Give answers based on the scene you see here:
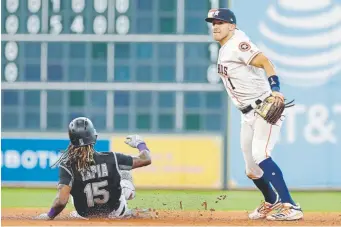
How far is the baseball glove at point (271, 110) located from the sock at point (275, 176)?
0.31m

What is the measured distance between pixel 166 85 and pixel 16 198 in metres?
2.25

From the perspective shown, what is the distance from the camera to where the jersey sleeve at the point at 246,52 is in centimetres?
812

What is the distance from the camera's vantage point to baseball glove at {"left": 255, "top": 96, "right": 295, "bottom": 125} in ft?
26.3

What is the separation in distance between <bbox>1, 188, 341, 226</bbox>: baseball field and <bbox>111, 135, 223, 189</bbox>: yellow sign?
264 mm

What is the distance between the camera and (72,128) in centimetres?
784

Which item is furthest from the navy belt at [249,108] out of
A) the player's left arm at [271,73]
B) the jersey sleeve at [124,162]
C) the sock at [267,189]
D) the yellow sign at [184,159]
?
the yellow sign at [184,159]

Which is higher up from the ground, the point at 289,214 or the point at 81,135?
the point at 81,135

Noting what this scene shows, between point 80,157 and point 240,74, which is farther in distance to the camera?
point 240,74

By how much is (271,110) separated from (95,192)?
1431 mm

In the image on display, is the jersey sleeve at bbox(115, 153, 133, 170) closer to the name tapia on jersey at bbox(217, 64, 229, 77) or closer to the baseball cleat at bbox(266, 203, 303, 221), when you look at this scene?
the name tapia on jersey at bbox(217, 64, 229, 77)

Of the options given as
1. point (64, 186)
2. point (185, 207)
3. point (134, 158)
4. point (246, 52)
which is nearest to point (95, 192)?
point (64, 186)

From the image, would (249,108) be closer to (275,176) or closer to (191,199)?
(275,176)

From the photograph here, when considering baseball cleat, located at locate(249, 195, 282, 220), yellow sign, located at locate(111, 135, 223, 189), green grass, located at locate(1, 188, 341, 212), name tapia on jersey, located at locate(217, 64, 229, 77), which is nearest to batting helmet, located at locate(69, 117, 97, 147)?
name tapia on jersey, located at locate(217, 64, 229, 77)

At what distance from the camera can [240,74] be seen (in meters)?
8.26
